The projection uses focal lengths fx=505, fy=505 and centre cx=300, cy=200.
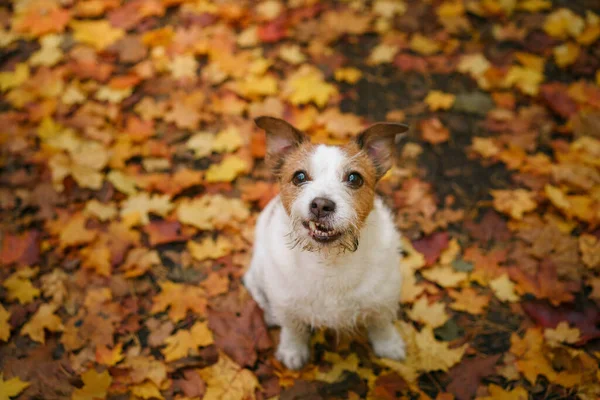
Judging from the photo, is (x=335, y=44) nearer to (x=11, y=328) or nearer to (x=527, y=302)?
(x=527, y=302)

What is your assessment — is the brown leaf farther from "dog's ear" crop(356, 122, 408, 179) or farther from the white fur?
"dog's ear" crop(356, 122, 408, 179)

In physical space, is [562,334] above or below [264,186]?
below

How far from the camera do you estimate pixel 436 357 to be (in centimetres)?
364

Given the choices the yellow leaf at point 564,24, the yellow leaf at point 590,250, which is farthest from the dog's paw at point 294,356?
the yellow leaf at point 564,24

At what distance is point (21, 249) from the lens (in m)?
4.24

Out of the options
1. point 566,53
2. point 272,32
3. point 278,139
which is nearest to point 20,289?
point 278,139

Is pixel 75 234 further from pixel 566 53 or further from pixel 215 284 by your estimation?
pixel 566 53

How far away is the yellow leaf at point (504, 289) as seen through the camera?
3.92 m

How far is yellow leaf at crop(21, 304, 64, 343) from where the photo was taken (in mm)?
3781

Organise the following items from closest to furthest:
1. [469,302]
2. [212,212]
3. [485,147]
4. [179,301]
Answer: [469,302] → [179,301] → [212,212] → [485,147]

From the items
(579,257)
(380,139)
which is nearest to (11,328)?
(380,139)

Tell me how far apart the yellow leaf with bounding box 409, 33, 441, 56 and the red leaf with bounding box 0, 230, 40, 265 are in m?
4.27

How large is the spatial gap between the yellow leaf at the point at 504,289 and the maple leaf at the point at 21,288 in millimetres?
3622

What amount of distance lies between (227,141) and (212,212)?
0.81 meters
